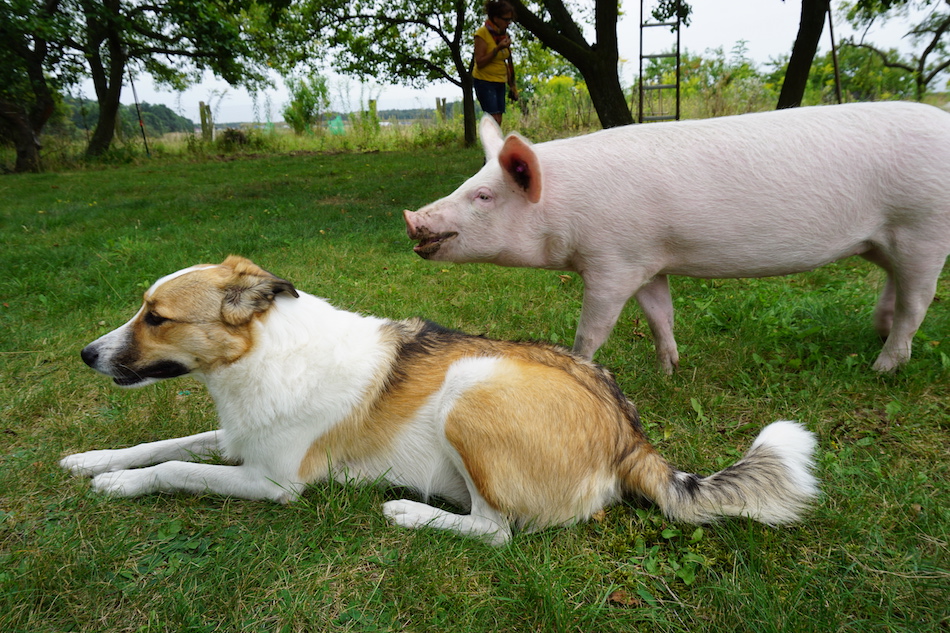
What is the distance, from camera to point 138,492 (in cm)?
265

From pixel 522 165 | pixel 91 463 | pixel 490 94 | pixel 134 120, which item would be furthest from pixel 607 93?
pixel 134 120

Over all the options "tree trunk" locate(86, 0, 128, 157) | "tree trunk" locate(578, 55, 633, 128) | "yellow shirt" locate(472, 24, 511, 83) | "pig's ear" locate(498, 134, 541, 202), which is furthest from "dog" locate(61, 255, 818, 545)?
"tree trunk" locate(86, 0, 128, 157)

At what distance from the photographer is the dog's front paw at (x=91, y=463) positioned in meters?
2.84

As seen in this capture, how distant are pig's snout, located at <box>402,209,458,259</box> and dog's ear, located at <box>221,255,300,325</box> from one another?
1071mm

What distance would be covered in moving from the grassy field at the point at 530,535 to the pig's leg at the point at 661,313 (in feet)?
0.49

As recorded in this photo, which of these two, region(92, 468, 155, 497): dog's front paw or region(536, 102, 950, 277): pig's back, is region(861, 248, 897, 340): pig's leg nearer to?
region(536, 102, 950, 277): pig's back

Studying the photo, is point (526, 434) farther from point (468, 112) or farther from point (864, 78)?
point (864, 78)

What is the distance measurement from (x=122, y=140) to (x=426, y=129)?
11.1 m

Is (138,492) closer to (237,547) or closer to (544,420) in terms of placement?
(237,547)

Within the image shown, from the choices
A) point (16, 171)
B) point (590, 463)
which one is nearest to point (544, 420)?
point (590, 463)

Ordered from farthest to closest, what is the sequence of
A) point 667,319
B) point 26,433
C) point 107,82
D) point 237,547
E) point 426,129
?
point 426,129 → point 107,82 → point 667,319 → point 26,433 → point 237,547

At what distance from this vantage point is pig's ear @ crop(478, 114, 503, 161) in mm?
3803

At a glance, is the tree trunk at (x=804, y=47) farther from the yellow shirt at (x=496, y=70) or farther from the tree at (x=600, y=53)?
the yellow shirt at (x=496, y=70)

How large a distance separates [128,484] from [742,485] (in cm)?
276
